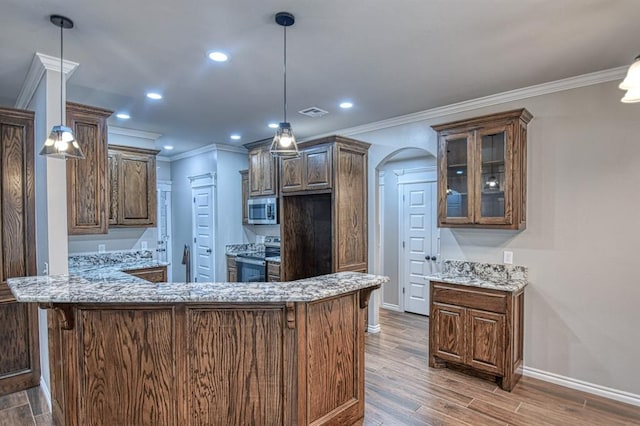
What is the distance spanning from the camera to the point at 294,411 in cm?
222

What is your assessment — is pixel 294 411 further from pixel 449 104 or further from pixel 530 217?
pixel 449 104

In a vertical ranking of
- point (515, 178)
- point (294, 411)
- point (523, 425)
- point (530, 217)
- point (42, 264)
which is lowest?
point (523, 425)

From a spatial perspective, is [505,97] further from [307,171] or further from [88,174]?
[88,174]

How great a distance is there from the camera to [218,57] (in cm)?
273

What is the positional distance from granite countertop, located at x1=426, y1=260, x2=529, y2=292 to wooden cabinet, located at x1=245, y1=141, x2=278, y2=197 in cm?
255

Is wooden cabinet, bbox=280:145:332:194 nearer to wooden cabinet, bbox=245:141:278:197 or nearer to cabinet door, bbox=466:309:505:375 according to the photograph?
wooden cabinet, bbox=245:141:278:197

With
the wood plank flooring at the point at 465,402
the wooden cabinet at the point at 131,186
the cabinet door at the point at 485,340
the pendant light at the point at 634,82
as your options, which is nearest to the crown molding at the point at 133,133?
the wooden cabinet at the point at 131,186

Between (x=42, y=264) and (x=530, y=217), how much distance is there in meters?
4.48

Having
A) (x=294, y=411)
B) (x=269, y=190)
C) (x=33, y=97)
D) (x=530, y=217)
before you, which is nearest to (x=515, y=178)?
(x=530, y=217)

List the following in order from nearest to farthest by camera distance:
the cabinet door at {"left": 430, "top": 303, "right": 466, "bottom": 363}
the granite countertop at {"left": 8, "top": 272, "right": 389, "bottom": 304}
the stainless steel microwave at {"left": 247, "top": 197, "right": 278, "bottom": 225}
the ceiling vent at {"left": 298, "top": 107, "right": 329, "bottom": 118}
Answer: the granite countertop at {"left": 8, "top": 272, "right": 389, "bottom": 304}, the cabinet door at {"left": 430, "top": 303, "right": 466, "bottom": 363}, the ceiling vent at {"left": 298, "top": 107, "right": 329, "bottom": 118}, the stainless steel microwave at {"left": 247, "top": 197, "right": 278, "bottom": 225}

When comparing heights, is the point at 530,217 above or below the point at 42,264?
above

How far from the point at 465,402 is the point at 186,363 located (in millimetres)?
2296

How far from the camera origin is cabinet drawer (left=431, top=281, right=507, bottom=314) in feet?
10.5

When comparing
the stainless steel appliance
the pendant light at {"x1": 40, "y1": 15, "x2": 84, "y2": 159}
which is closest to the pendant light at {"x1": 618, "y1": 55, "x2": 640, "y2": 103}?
the pendant light at {"x1": 40, "y1": 15, "x2": 84, "y2": 159}
